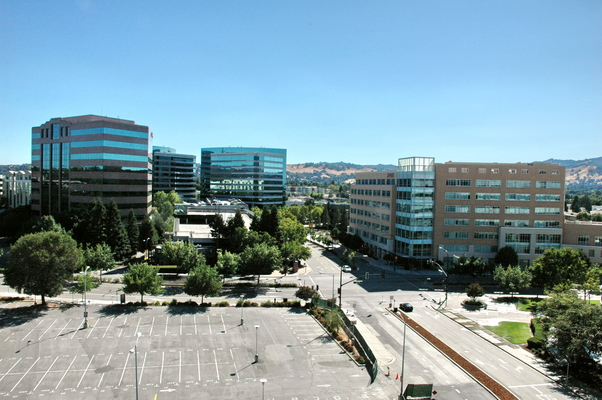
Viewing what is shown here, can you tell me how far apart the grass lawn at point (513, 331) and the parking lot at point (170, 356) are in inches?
811

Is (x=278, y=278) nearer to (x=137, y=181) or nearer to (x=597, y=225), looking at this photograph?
(x=137, y=181)

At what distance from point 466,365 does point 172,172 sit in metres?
172

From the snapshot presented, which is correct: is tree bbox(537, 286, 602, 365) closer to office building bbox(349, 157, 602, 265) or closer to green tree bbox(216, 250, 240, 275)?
office building bbox(349, 157, 602, 265)

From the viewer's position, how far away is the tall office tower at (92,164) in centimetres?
9281

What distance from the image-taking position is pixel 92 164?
93.2 meters

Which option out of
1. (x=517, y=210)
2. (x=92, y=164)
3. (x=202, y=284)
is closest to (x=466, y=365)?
(x=202, y=284)

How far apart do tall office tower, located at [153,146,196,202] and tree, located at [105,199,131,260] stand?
110 metres

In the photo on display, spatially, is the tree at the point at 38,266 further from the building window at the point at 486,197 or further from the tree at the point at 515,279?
the building window at the point at 486,197

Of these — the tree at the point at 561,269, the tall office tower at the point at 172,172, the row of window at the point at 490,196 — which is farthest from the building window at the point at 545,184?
the tall office tower at the point at 172,172

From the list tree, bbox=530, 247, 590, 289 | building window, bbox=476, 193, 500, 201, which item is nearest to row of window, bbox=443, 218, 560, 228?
building window, bbox=476, 193, 500, 201

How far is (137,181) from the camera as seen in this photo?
3816 inches

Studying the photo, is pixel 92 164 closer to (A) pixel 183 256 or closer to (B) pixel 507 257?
(A) pixel 183 256

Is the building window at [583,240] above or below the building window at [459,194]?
below

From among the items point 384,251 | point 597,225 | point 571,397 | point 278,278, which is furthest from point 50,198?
point 597,225
